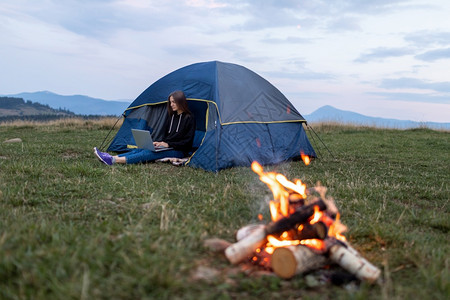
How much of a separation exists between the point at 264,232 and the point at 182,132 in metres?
5.61

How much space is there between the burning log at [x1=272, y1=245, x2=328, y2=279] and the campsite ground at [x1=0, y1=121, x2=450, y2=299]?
0.08m

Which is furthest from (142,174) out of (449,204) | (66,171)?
(449,204)

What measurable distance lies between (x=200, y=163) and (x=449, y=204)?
434cm

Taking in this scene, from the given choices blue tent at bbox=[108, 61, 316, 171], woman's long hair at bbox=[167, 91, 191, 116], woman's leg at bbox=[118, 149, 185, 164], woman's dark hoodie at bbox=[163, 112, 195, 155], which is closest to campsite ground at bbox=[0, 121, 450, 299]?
woman's leg at bbox=[118, 149, 185, 164]

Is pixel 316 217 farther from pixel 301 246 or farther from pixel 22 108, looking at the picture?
pixel 22 108

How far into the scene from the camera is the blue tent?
7719 millimetres

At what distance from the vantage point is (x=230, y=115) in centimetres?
797

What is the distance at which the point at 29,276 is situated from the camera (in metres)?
2.35

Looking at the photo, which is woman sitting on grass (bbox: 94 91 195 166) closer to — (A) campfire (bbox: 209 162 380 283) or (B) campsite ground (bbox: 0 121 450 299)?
(B) campsite ground (bbox: 0 121 450 299)

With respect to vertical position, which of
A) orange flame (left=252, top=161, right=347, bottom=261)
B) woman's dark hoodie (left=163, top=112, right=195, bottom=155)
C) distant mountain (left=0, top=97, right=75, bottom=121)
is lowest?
orange flame (left=252, top=161, right=347, bottom=261)

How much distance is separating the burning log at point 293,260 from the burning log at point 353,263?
0.13m

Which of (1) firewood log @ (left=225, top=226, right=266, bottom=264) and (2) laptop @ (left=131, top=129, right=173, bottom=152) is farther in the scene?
(2) laptop @ (left=131, top=129, right=173, bottom=152)

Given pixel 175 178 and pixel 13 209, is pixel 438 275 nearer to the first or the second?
pixel 13 209

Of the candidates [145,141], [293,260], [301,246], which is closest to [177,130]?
[145,141]
